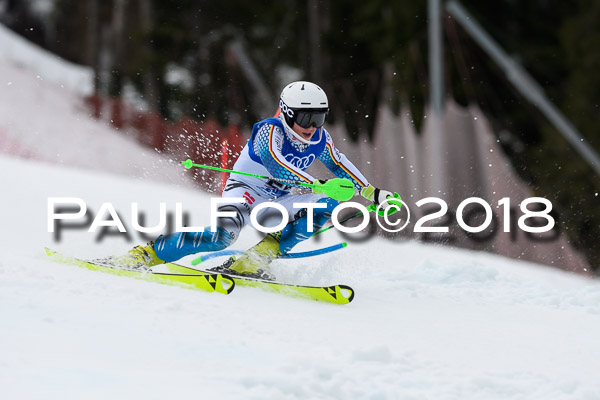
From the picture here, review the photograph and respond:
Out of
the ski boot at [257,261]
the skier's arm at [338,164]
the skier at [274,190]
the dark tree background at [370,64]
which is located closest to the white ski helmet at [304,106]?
the skier at [274,190]

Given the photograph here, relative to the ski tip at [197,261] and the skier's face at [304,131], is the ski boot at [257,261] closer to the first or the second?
the ski tip at [197,261]

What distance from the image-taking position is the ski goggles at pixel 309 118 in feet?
18.4

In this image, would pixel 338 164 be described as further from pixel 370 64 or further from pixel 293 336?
pixel 370 64

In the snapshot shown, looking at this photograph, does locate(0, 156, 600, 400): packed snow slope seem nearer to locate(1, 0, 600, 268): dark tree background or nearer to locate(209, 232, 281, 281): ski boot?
locate(209, 232, 281, 281): ski boot

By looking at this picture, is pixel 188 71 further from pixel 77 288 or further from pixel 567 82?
pixel 77 288

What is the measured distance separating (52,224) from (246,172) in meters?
2.46

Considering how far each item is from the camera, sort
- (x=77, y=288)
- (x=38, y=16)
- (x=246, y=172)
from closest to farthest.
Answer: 1. (x=77, y=288)
2. (x=246, y=172)
3. (x=38, y=16)

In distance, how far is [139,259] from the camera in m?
5.84

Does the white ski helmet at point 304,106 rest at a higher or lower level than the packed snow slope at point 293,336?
higher

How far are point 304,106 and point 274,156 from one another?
39 centimetres

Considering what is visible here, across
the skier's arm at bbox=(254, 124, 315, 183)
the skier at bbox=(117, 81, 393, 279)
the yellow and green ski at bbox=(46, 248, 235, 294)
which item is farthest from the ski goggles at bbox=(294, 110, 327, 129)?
the yellow and green ski at bbox=(46, 248, 235, 294)

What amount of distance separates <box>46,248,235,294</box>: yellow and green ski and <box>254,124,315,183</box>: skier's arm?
854 millimetres

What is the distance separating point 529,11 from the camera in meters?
22.2

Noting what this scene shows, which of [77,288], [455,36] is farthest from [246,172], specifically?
[455,36]
